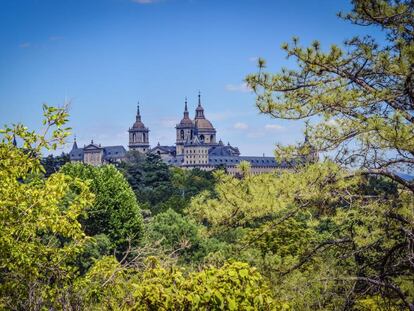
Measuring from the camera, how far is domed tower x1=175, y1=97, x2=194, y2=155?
7343 inches

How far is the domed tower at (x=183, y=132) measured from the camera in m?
186

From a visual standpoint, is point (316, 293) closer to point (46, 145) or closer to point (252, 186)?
point (252, 186)

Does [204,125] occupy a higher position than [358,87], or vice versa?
[204,125]

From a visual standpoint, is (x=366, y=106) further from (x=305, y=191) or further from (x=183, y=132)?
(x=183, y=132)

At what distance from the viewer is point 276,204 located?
10.9 meters

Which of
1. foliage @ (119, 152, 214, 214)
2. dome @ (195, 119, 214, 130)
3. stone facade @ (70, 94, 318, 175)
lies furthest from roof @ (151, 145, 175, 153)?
foliage @ (119, 152, 214, 214)

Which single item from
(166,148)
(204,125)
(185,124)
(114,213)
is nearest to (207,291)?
(114,213)

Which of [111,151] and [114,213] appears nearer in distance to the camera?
[114,213]

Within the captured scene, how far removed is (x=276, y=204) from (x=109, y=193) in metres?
24.7

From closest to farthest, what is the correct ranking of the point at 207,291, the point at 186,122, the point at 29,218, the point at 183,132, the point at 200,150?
1. the point at 207,291
2. the point at 29,218
3. the point at 200,150
4. the point at 183,132
5. the point at 186,122

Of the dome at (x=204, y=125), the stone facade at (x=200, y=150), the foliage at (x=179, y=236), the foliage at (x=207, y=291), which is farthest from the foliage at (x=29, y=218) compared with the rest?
the dome at (x=204, y=125)

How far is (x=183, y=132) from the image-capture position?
19138 cm

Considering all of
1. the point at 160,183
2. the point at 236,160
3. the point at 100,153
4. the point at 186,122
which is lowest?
the point at 160,183

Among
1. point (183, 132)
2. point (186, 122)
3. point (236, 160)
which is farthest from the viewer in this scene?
point (186, 122)
